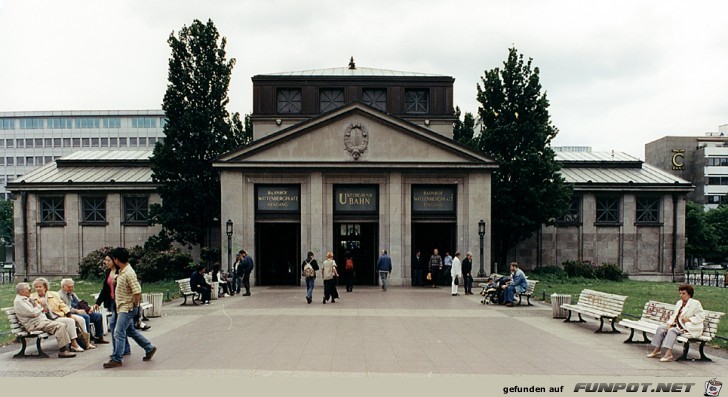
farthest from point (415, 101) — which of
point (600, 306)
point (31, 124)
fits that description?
point (31, 124)

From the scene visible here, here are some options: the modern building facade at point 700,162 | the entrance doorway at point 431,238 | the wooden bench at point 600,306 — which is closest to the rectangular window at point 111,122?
the entrance doorway at point 431,238

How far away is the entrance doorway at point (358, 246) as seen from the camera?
32.7 m

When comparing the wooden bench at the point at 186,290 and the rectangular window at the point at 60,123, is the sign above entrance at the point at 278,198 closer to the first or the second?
the wooden bench at the point at 186,290

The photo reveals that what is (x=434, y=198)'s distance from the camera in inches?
1265

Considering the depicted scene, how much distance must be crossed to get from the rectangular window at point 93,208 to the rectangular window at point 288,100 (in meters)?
14.2

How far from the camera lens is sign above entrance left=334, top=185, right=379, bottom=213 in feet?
105

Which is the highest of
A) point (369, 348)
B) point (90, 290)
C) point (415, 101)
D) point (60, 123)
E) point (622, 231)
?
point (60, 123)

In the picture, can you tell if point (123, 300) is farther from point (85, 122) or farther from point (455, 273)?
point (85, 122)

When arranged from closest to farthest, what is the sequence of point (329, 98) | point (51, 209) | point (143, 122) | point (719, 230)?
point (329, 98)
point (51, 209)
point (719, 230)
point (143, 122)

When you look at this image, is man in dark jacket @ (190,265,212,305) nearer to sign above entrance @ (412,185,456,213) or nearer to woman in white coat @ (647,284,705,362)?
sign above entrance @ (412,185,456,213)

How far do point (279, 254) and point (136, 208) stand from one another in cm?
1326

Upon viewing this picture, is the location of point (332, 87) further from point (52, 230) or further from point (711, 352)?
point (711, 352)

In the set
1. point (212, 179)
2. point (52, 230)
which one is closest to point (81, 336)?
point (212, 179)

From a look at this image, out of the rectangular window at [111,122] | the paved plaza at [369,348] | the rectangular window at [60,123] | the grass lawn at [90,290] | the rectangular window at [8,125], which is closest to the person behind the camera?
the paved plaza at [369,348]
